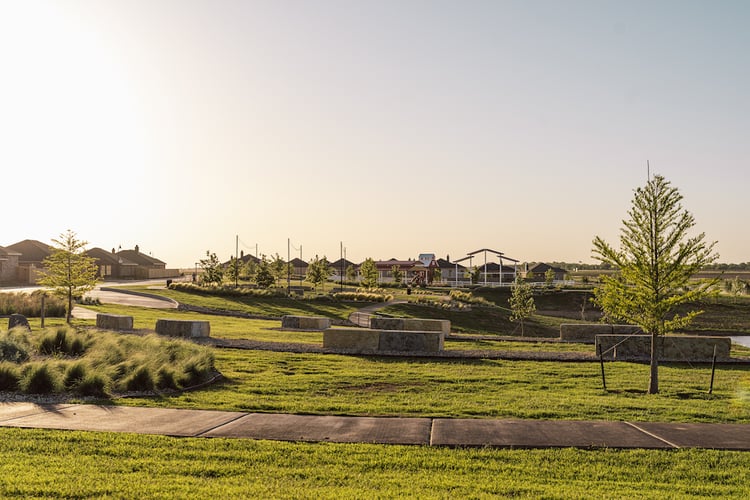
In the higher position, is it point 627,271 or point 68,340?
point 627,271

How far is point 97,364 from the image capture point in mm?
13078

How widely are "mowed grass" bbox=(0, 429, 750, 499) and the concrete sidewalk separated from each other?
0.34 m

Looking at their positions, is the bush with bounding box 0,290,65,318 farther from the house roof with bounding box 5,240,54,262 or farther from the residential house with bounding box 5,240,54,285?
the house roof with bounding box 5,240,54,262

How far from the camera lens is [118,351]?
1462 cm

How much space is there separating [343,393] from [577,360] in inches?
323

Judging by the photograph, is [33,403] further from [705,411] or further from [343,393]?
[705,411]

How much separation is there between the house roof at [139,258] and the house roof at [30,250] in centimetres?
2320

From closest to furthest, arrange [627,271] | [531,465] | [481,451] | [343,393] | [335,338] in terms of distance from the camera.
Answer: [531,465], [481,451], [343,393], [627,271], [335,338]

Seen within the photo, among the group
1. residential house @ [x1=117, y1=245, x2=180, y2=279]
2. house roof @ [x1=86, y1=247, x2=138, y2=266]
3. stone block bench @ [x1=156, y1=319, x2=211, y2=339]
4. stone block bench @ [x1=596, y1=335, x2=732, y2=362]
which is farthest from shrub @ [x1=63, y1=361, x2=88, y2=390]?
residential house @ [x1=117, y1=245, x2=180, y2=279]

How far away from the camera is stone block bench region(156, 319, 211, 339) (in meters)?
20.8

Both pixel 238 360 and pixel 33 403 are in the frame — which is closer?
pixel 33 403

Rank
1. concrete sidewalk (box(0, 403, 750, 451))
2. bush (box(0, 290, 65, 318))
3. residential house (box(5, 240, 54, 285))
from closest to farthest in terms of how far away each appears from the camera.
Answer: concrete sidewalk (box(0, 403, 750, 451)) < bush (box(0, 290, 65, 318)) < residential house (box(5, 240, 54, 285))

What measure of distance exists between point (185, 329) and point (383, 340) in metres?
7.10

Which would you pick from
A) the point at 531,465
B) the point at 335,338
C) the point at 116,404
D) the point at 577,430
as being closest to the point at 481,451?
the point at 531,465
